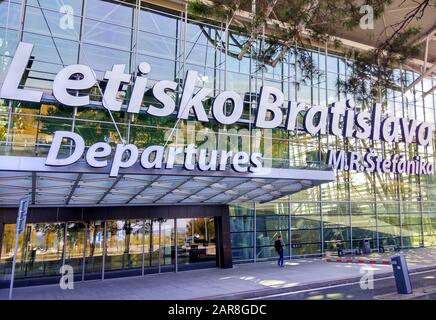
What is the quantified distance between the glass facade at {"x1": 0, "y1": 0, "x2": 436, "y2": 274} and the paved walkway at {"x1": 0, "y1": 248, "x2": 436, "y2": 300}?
1418mm

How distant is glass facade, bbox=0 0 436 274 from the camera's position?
15.0m

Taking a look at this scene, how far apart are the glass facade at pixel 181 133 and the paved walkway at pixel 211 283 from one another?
1.42 m

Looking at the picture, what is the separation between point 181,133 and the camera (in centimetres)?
1830

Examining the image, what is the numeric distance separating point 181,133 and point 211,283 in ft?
24.4

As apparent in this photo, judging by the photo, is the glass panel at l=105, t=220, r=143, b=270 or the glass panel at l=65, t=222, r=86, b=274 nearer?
the glass panel at l=65, t=222, r=86, b=274

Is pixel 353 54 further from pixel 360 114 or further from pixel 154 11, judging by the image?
pixel 154 11

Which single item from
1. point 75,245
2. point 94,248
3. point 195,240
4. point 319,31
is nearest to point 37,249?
point 75,245

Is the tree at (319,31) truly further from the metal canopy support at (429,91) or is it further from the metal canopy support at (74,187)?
the metal canopy support at (429,91)

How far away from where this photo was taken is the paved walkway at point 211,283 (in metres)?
11.7

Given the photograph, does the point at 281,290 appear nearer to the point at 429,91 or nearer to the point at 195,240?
the point at 195,240

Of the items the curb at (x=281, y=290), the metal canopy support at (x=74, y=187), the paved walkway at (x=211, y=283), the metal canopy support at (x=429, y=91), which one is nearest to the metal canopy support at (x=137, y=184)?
the metal canopy support at (x=74, y=187)

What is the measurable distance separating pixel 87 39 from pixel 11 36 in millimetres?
2829

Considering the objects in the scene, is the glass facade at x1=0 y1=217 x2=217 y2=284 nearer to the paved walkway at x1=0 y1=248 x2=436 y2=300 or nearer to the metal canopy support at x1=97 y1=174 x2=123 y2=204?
the paved walkway at x1=0 y1=248 x2=436 y2=300

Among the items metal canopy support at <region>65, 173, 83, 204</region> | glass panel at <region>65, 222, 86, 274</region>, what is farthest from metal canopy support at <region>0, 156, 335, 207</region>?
glass panel at <region>65, 222, 86, 274</region>
